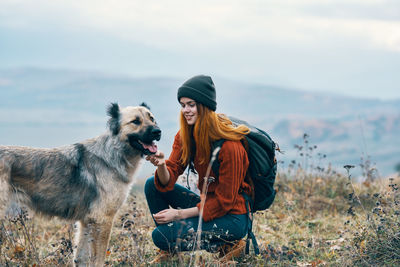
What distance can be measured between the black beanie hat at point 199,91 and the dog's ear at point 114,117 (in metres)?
0.97

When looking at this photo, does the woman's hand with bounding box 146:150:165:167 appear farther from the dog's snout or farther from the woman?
the dog's snout

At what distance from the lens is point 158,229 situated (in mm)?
4039

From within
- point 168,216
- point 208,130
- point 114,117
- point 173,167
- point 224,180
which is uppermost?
point 114,117

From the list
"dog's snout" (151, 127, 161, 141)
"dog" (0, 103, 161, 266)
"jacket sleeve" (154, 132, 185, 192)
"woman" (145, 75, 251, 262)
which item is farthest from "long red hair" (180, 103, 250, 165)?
"dog" (0, 103, 161, 266)

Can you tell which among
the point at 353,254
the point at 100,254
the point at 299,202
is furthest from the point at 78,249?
the point at 299,202

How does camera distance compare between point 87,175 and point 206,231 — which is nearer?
point 206,231

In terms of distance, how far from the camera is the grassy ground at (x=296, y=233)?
13.1 feet

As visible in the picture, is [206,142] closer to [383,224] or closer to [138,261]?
[138,261]

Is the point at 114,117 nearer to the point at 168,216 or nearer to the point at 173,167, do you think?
the point at 173,167

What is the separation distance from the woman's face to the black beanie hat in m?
0.05

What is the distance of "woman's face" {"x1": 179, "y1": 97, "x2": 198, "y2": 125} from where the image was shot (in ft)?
12.5

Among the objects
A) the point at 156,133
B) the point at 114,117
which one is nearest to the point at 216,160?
the point at 156,133

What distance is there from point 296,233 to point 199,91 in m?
2.93

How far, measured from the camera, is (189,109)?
12.5 ft
